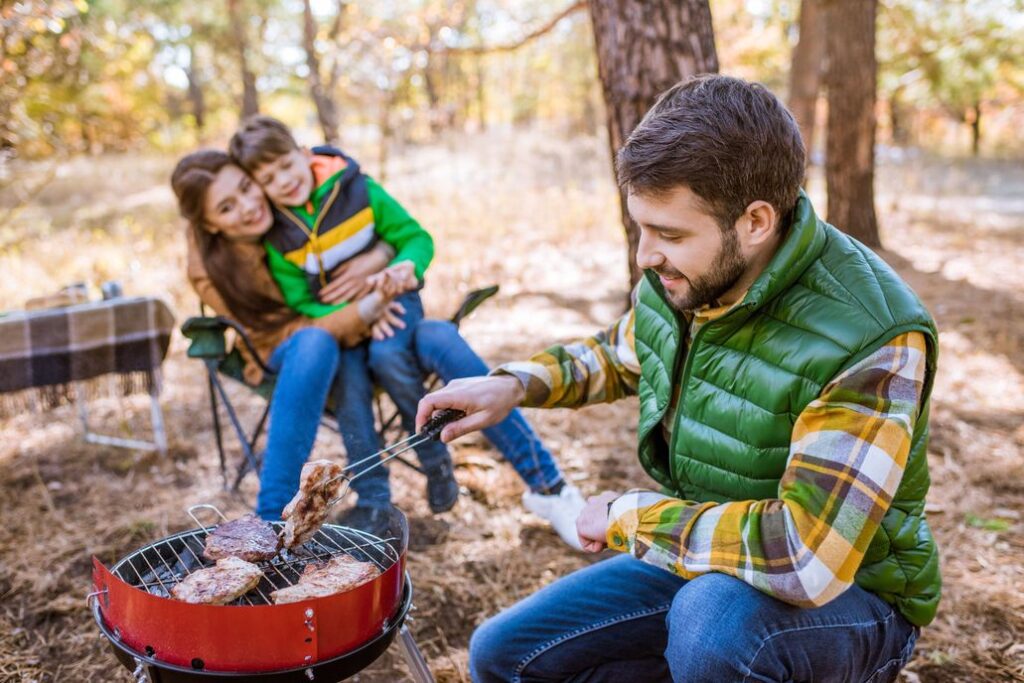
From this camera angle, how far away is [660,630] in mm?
1783

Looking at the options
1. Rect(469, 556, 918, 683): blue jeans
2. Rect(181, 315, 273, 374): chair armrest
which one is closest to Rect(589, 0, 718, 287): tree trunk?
Rect(181, 315, 273, 374): chair armrest

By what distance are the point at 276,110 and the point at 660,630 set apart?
29.6 meters

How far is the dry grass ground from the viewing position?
249 cm

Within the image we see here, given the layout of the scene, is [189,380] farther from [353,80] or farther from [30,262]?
[353,80]

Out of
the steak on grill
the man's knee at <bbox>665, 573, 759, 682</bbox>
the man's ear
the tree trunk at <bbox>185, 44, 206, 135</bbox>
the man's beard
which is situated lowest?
the man's knee at <bbox>665, 573, 759, 682</bbox>

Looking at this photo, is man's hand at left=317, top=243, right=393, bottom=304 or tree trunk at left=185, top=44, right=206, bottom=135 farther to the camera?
tree trunk at left=185, top=44, right=206, bottom=135

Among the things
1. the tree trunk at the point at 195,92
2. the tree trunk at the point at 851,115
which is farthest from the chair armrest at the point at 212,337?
the tree trunk at the point at 195,92

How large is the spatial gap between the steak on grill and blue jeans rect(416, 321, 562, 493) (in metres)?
1.15

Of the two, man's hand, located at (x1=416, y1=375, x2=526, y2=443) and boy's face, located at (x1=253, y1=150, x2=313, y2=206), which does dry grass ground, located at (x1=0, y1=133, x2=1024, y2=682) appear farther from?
boy's face, located at (x1=253, y1=150, x2=313, y2=206)

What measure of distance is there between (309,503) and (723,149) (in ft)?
3.63

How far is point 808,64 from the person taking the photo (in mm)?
7727

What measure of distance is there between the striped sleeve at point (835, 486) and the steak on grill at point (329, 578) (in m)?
0.71

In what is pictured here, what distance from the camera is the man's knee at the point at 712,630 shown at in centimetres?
142

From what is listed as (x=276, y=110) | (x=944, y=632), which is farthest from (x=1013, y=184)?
(x=276, y=110)
